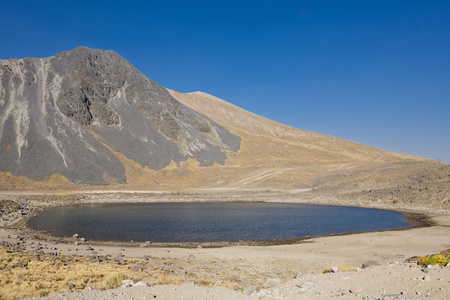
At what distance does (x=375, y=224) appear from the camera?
37.5 m

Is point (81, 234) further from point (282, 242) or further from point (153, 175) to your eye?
point (153, 175)

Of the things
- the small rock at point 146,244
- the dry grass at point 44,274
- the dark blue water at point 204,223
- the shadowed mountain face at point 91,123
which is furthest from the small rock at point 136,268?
the shadowed mountain face at point 91,123

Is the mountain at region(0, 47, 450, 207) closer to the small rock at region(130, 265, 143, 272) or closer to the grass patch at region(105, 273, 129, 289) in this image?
the small rock at region(130, 265, 143, 272)

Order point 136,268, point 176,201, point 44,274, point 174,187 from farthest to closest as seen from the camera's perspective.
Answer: point 174,187
point 176,201
point 136,268
point 44,274

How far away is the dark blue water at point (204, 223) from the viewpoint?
30656mm

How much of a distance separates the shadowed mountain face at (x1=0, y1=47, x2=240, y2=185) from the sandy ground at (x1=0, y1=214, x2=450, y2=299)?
154ft

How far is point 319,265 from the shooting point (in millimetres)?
18344

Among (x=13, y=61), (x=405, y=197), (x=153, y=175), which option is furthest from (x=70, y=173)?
(x=405, y=197)

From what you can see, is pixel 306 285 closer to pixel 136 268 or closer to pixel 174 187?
pixel 136 268

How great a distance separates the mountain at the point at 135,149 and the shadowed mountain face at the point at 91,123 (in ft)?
0.98


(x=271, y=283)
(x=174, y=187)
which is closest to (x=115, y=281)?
(x=271, y=283)

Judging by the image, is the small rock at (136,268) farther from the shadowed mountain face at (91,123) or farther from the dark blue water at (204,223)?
the shadowed mountain face at (91,123)

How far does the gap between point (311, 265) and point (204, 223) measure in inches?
798

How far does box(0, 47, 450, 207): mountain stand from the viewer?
217 ft
